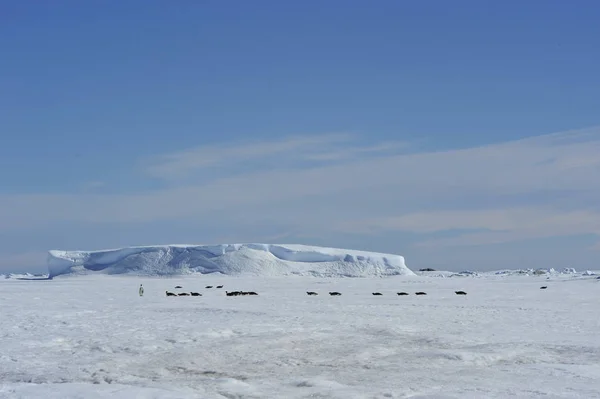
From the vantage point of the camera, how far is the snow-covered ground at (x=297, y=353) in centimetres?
811

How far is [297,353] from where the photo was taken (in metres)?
10.8

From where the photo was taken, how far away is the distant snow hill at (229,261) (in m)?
46.9

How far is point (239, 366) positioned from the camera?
9.82 m

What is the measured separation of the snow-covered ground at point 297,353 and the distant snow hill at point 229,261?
96.1 feet

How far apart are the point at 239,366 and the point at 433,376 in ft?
8.69

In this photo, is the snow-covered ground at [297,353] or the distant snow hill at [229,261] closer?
the snow-covered ground at [297,353]

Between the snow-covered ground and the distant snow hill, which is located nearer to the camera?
the snow-covered ground

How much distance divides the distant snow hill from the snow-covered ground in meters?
29.3

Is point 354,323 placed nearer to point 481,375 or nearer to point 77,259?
point 481,375

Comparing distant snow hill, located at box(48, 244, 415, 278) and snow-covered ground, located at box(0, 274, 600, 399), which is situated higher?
distant snow hill, located at box(48, 244, 415, 278)

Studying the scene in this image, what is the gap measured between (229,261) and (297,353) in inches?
1452

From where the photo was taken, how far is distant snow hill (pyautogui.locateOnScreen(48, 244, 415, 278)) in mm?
46938

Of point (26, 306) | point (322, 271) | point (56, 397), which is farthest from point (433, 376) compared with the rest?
→ point (322, 271)

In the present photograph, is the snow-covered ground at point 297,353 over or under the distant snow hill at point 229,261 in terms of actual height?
under
